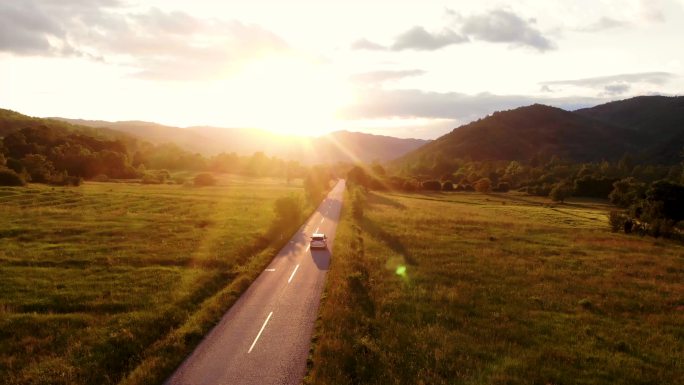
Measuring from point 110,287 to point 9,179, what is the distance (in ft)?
194

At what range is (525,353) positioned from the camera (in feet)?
56.1

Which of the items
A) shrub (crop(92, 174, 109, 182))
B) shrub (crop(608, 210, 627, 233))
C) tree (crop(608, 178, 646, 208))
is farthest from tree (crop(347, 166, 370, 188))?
shrub (crop(608, 210, 627, 233))

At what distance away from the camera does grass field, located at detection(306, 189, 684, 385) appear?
15609 mm

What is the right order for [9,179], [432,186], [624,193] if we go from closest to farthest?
[9,179] → [624,193] → [432,186]

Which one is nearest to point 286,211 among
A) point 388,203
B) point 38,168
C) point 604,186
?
point 388,203

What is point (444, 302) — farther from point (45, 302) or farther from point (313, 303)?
point (45, 302)

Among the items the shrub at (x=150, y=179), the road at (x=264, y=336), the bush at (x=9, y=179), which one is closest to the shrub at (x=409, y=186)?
the shrub at (x=150, y=179)

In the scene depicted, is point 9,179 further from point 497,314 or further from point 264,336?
point 497,314

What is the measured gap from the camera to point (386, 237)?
42156 millimetres

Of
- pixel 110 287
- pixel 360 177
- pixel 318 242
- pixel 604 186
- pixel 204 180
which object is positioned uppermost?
pixel 604 186

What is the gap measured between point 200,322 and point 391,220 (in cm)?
3833

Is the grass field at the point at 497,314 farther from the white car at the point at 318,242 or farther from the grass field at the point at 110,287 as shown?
the grass field at the point at 110,287

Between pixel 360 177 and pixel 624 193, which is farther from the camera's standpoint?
pixel 360 177

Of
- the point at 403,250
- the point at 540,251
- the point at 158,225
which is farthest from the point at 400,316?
the point at 158,225
